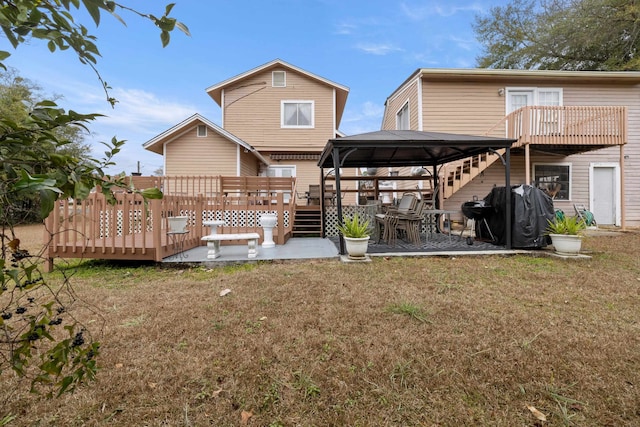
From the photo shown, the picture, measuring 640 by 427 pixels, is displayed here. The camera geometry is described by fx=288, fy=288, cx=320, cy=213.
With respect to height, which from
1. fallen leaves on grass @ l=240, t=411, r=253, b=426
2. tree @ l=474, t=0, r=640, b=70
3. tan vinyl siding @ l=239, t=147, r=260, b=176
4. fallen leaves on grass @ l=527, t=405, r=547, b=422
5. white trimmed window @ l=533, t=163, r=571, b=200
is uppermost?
tree @ l=474, t=0, r=640, b=70

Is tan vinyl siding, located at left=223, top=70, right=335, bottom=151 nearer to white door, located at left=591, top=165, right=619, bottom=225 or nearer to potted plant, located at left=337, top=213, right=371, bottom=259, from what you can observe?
potted plant, located at left=337, top=213, right=371, bottom=259

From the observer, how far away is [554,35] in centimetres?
1611

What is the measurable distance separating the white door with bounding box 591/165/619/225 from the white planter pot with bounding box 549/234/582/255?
27.2 feet

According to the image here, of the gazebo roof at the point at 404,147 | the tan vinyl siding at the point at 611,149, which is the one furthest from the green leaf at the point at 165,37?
the tan vinyl siding at the point at 611,149

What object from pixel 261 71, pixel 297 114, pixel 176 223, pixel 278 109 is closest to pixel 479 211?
pixel 176 223

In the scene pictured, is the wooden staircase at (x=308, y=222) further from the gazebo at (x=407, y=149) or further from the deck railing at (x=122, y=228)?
the deck railing at (x=122, y=228)

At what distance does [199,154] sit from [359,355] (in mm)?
11438

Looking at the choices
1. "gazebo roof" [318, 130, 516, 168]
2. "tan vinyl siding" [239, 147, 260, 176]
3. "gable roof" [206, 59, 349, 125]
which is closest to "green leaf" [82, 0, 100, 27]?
"gazebo roof" [318, 130, 516, 168]

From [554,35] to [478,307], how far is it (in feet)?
67.1

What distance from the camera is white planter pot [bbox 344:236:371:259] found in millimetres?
5281

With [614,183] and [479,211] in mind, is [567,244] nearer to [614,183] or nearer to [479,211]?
[479,211]

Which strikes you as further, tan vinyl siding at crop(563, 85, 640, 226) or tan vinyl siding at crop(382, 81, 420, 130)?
tan vinyl siding at crop(382, 81, 420, 130)

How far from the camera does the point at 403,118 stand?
43.6ft

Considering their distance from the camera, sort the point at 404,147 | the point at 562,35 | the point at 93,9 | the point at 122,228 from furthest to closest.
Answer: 1. the point at 562,35
2. the point at 404,147
3. the point at 122,228
4. the point at 93,9
